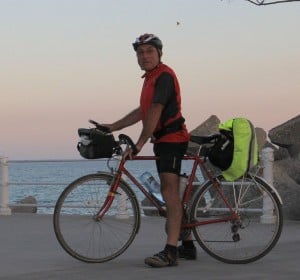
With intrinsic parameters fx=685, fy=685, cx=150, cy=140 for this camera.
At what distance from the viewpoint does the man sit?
18.4 feet

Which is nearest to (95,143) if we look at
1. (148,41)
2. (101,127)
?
(101,127)

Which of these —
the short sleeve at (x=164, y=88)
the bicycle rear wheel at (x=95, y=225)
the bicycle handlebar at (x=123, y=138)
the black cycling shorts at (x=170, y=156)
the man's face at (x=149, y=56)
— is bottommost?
the bicycle rear wheel at (x=95, y=225)

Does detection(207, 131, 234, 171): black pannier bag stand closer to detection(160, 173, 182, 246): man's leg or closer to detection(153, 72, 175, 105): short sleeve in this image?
detection(160, 173, 182, 246): man's leg

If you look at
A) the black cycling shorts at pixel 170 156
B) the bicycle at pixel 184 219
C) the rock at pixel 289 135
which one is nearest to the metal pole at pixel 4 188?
the bicycle at pixel 184 219

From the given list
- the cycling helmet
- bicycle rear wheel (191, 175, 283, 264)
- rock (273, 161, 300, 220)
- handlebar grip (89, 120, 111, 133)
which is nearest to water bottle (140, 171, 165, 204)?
bicycle rear wheel (191, 175, 283, 264)

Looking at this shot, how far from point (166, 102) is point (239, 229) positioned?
1.32 m

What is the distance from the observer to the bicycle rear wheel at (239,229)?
19.2 feet

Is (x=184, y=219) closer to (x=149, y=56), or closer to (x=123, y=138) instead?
(x=123, y=138)

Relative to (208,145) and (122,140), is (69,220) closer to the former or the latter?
(122,140)

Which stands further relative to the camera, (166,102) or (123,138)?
(123,138)

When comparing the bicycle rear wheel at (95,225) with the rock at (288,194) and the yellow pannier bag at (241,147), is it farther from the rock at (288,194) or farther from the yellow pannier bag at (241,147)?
the rock at (288,194)

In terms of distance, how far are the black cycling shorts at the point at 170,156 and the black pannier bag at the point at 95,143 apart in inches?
16.5

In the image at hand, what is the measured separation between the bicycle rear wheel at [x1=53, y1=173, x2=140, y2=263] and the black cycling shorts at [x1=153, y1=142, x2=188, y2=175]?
1.36 ft

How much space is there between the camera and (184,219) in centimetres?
586
